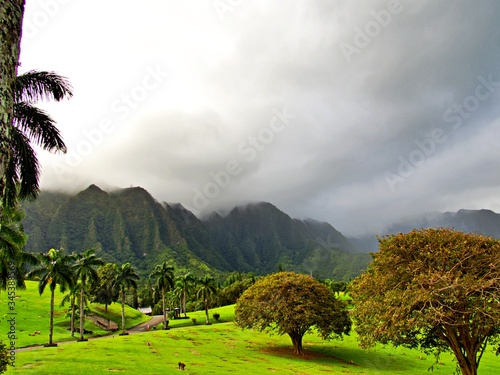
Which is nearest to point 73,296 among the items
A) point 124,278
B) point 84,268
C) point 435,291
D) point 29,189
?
point 84,268

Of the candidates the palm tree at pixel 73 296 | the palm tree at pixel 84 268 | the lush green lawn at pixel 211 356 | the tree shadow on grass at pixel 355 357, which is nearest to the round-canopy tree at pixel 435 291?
the lush green lawn at pixel 211 356

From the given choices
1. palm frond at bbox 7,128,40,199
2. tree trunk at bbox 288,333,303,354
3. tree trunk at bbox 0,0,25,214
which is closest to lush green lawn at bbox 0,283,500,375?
tree trunk at bbox 288,333,303,354

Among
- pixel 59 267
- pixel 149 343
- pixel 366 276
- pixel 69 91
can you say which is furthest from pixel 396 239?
pixel 59 267

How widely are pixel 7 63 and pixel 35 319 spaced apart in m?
87.3

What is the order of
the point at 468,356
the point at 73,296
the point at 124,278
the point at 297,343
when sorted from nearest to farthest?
1. the point at 468,356
2. the point at 297,343
3. the point at 73,296
4. the point at 124,278

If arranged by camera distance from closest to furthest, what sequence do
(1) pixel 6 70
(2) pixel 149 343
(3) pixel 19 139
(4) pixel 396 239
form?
(1) pixel 6 70 < (3) pixel 19 139 < (4) pixel 396 239 < (2) pixel 149 343

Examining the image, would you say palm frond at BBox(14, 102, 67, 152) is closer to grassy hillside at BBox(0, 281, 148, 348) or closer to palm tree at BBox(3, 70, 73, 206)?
palm tree at BBox(3, 70, 73, 206)

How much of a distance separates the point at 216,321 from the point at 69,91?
88750mm

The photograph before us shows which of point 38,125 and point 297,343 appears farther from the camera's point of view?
point 297,343

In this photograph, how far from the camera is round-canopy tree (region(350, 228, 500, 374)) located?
22.0m

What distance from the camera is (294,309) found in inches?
1973

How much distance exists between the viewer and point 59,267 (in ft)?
178

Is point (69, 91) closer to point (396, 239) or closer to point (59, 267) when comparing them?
point (396, 239)

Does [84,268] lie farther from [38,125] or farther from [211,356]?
[38,125]
